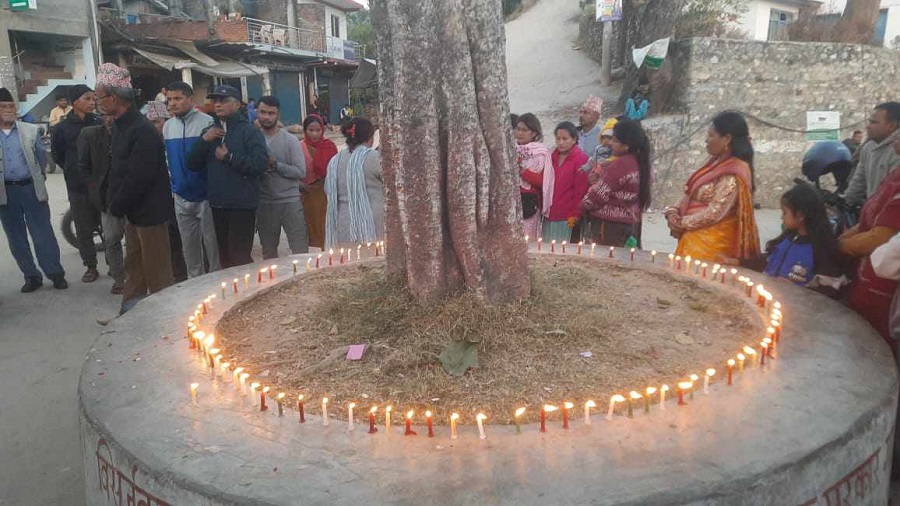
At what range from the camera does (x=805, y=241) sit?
443 cm

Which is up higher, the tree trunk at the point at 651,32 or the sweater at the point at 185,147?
the tree trunk at the point at 651,32

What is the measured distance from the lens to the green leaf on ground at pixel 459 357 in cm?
314

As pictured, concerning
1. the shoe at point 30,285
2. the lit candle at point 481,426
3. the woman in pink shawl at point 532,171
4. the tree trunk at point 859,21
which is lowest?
the shoe at point 30,285

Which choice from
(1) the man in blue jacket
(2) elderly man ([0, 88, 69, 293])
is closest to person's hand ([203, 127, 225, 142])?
(1) the man in blue jacket

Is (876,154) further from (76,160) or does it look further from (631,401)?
(76,160)

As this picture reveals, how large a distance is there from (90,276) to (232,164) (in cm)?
313

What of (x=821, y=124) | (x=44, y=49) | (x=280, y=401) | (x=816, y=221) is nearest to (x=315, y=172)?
(x=280, y=401)

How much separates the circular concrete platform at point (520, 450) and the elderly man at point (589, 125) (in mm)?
4615

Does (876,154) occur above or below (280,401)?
above

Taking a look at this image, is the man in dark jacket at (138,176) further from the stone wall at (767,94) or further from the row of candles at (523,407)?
the stone wall at (767,94)

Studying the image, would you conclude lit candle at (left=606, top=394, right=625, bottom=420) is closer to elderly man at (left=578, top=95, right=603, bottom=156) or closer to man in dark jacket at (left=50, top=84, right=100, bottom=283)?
elderly man at (left=578, top=95, right=603, bottom=156)

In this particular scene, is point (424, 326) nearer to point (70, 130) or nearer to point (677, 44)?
point (70, 130)

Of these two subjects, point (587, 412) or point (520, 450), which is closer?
point (520, 450)

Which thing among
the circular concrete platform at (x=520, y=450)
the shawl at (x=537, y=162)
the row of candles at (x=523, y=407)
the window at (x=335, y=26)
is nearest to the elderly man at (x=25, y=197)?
the row of candles at (x=523, y=407)
